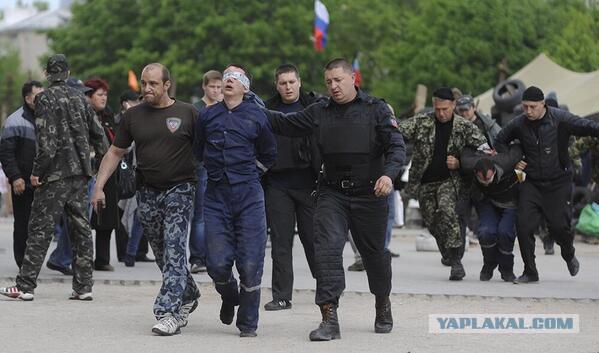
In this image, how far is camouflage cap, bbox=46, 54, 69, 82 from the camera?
12445mm

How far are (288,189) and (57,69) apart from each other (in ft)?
6.98

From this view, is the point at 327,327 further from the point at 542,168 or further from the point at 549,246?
the point at 549,246

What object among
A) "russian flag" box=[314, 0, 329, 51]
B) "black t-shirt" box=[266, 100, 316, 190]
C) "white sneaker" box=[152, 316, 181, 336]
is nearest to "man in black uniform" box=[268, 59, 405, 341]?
"white sneaker" box=[152, 316, 181, 336]

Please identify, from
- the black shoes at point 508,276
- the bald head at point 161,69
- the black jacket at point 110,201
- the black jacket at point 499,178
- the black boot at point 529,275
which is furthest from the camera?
the black jacket at point 110,201

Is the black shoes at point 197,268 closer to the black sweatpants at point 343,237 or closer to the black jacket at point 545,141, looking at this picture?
the black jacket at point 545,141

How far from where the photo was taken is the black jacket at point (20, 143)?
14.1 metres

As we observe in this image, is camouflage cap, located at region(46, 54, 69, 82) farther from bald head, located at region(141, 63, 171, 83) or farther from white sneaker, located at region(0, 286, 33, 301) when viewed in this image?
bald head, located at region(141, 63, 171, 83)

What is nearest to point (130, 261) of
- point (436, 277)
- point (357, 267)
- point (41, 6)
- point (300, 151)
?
point (357, 267)

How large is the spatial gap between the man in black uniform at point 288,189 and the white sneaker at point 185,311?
1369mm

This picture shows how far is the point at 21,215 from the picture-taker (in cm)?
1461

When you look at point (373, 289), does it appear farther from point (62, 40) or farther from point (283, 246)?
point (62, 40)

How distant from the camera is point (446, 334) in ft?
34.1

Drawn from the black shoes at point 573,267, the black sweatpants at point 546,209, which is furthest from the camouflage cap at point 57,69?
the black shoes at point 573,267

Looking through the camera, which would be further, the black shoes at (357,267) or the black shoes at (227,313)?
the black shoes at (357,267)
